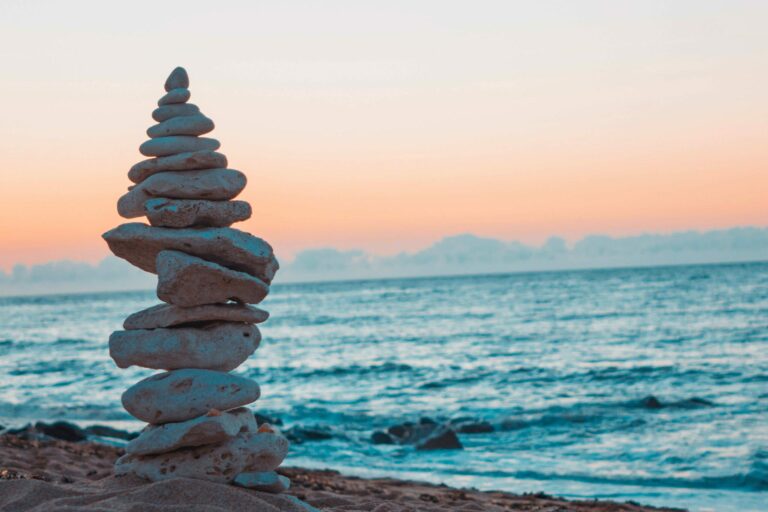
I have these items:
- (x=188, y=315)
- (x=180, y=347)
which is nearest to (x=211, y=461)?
(x=180, y=347)

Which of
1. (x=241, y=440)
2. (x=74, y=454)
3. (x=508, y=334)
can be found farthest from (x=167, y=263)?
(x=508, y=334)

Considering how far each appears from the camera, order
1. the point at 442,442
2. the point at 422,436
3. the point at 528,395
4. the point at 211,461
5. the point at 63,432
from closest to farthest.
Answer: the point at 211,461 → the point at 442,442 → the point at 63,432 → the point at 422,436 → the point at 528,395

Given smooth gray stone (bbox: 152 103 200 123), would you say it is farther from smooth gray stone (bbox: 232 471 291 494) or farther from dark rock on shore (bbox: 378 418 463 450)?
dark rock on shore (bbox: 378 418 463 450)

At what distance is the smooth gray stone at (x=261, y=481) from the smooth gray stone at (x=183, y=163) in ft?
8.32

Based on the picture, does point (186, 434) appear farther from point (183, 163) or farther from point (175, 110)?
point (175, 110)

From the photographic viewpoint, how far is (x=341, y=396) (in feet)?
75.6

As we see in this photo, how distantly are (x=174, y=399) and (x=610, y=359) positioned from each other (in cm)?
2362

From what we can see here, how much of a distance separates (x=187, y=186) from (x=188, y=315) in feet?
3.45

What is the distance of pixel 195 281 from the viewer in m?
6.89

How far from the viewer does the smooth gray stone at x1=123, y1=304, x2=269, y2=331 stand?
275 inches

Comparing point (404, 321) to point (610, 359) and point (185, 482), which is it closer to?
point (610, 359)

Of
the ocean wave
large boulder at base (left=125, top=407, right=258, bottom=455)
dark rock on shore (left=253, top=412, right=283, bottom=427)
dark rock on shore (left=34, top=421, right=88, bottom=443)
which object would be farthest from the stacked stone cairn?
dark rock on shore (left=253, top=412, right=283, bottom=427)

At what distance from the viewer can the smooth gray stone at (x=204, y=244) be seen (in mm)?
6984

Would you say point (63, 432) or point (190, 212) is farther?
point (63, 432)
